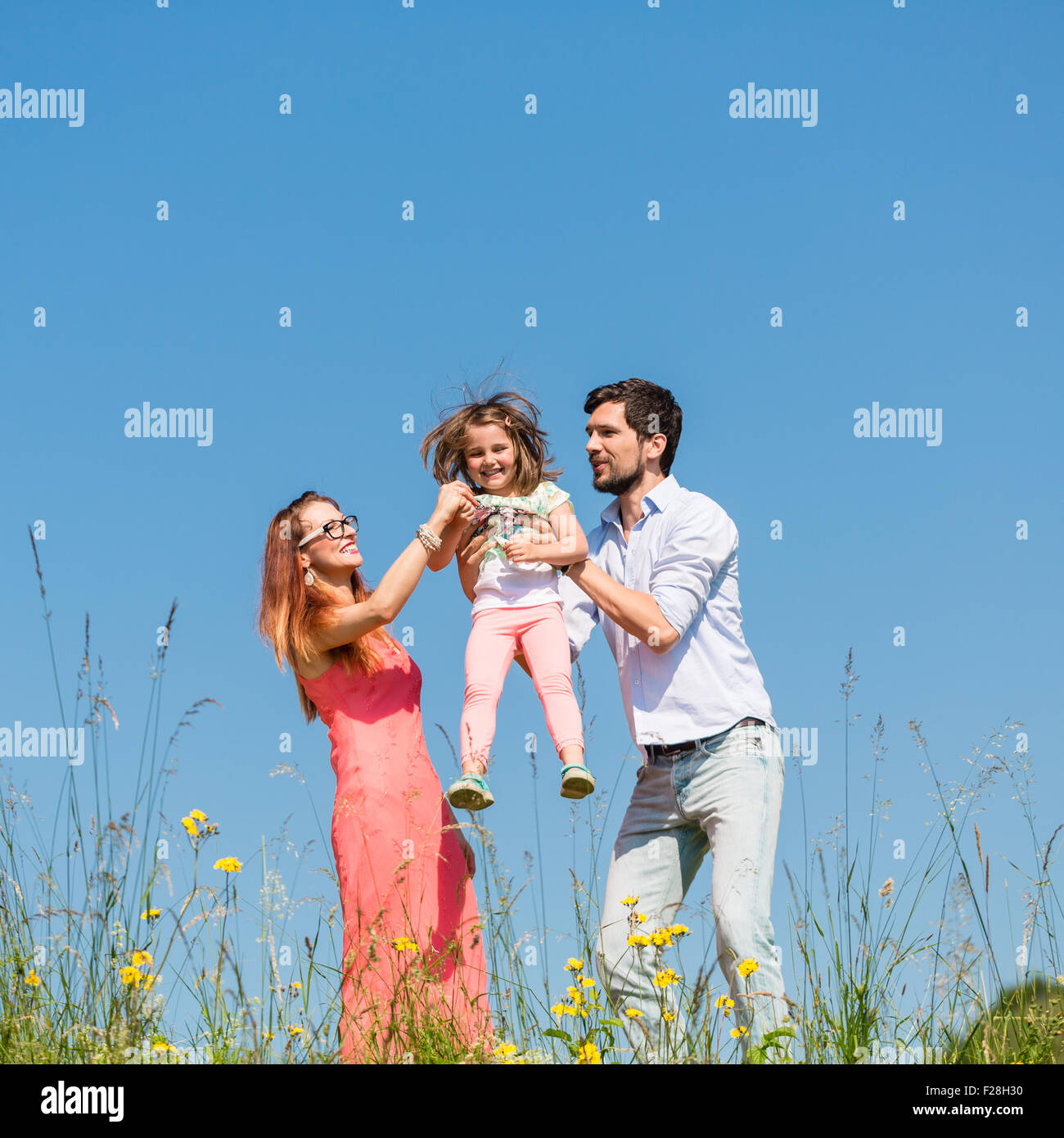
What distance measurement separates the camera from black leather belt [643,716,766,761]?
4496mm

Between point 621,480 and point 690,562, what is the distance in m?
0.64

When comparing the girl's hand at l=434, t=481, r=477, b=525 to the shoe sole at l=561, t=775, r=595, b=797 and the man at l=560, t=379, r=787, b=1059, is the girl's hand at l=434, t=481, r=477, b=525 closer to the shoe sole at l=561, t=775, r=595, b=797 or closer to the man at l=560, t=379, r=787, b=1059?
the man at l=560, t=379, r=787, b=1059

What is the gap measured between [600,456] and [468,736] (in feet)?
4.60

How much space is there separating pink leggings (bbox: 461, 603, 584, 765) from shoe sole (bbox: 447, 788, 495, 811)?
0.30 meters

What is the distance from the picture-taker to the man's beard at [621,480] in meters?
5.13

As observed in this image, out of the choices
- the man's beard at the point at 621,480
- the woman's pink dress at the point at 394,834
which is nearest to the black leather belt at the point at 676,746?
the woman's pink dress at the point at 394,834

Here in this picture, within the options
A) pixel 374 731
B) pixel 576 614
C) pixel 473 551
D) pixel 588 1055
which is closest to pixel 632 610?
pixel 576 614

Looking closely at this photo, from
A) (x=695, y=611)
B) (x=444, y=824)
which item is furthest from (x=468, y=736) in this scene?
(x=695, y=611)

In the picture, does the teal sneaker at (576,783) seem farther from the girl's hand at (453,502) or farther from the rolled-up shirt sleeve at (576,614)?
the girl's hand at (453,502)

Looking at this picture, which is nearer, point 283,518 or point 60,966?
point 60,966

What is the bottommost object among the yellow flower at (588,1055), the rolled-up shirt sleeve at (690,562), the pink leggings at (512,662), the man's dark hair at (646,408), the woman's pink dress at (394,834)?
the yellow flower at (588,1055)

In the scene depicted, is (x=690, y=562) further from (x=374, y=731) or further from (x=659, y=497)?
(x=374, y=731)

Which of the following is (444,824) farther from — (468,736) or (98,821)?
(98,821)

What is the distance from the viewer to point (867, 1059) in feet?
11.7
